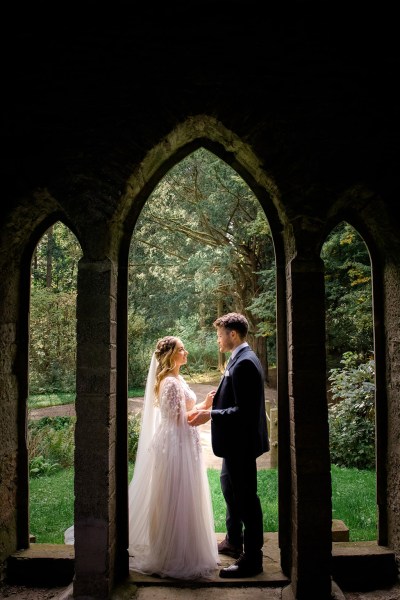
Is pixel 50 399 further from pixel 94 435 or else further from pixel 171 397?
pixel 94 435

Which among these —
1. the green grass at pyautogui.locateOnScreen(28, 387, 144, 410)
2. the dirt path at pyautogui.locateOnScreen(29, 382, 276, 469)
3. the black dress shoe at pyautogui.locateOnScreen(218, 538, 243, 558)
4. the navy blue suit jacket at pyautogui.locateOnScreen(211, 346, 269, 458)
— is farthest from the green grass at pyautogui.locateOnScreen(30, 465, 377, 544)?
the green grass at pyautogui.locateOnScreen(28, 387, 144, 410)

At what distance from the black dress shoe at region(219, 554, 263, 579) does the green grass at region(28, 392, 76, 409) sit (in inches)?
395

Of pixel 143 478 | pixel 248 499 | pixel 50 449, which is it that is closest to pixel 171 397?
pixel 143 478

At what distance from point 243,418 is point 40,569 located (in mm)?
1940

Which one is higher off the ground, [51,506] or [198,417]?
[198,417]

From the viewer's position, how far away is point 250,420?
3.17 meters

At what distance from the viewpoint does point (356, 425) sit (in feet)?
21.9

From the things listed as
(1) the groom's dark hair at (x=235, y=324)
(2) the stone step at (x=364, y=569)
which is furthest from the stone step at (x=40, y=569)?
(1) the groom's dark hair at (x=235, y=324)

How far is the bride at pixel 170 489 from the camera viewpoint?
316cm

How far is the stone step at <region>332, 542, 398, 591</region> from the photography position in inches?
122

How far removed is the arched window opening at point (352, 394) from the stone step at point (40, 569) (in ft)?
10.2

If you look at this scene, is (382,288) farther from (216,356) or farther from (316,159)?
A: (216,356)

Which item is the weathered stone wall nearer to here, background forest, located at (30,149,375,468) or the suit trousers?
the suit trousers

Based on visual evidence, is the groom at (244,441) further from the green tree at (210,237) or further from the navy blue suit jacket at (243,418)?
the green tree at (210,237)
